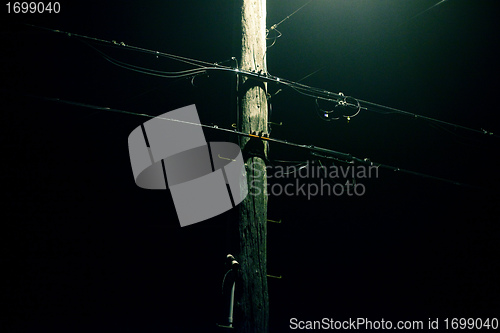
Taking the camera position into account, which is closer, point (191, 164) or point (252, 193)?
point (252, 193)

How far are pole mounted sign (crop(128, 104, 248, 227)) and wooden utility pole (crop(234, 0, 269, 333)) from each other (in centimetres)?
16

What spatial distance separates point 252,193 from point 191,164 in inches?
156

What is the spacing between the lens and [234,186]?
4180mm

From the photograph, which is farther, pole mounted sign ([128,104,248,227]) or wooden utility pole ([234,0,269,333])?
pole mounted sign ([128,104,248,227])

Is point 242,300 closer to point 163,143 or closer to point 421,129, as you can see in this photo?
point 163,143

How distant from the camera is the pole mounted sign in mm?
4266

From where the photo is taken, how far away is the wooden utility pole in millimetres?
3766

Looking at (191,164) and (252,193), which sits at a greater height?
(191,164)

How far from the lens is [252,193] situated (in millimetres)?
4039

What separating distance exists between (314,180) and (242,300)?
9317 millimetres

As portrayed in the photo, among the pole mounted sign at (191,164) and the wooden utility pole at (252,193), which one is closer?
the wooden utility pole at (252,193)

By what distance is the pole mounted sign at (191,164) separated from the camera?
4.27 meters

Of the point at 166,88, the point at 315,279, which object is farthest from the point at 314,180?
the point at 166,88

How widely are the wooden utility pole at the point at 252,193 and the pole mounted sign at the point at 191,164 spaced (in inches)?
6.2
